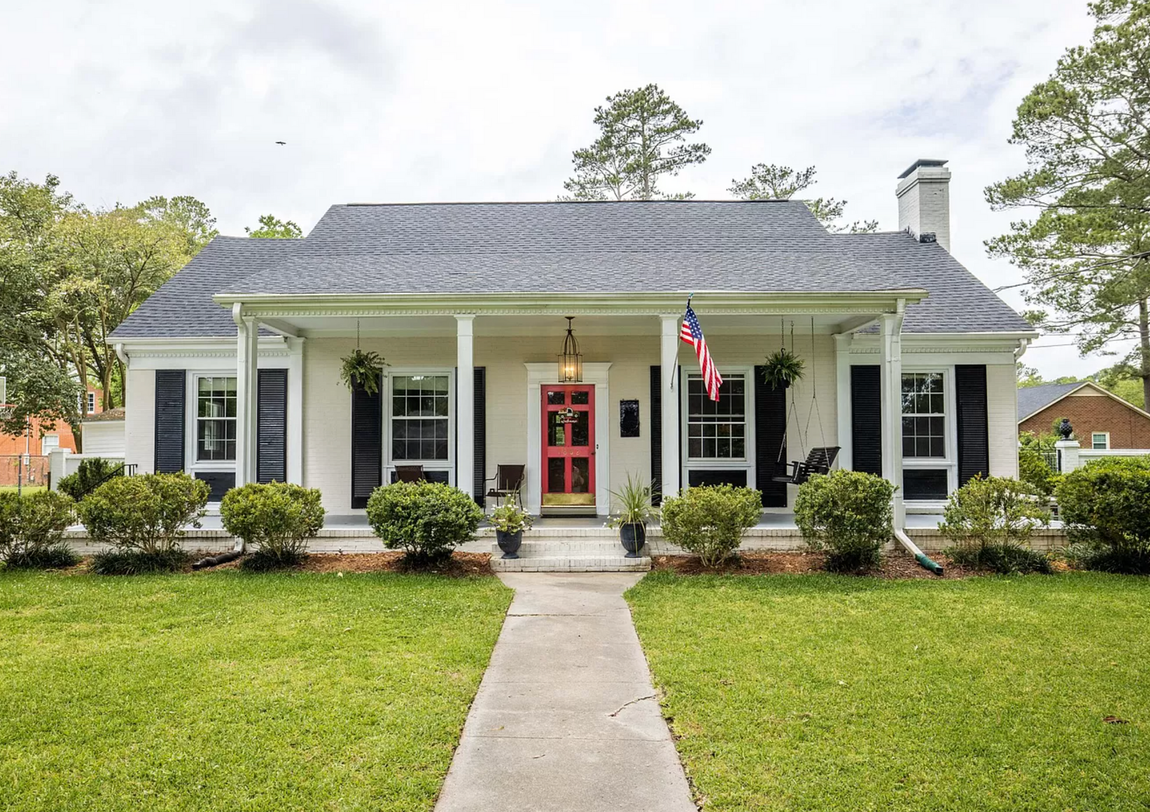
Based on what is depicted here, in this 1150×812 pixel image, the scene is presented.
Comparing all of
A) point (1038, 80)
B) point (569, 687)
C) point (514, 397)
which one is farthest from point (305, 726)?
point (1038, 80)

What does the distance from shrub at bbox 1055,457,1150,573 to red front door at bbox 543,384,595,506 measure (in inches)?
235

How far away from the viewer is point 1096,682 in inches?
166

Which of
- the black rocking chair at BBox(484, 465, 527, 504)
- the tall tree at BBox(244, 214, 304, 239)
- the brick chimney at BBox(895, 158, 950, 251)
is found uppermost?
the tall tree at BBox(244, 214, 304, 239)

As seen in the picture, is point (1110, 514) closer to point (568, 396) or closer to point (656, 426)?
point (656, 426)

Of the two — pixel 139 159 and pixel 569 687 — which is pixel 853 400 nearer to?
pixel 569 687

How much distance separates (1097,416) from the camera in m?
28.4

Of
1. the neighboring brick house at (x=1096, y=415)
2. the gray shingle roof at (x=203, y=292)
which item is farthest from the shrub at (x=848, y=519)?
the neighboring brick house at (x=1096, y=415)

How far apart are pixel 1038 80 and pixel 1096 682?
16.6 m

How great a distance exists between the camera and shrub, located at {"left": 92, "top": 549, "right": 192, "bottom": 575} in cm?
752

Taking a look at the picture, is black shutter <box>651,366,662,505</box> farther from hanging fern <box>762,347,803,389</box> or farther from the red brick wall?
the red brick wall

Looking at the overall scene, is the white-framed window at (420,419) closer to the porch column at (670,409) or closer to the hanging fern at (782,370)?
the porch column at (670,409)

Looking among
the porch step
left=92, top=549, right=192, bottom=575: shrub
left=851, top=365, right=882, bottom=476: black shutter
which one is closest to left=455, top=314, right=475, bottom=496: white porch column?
the porch step

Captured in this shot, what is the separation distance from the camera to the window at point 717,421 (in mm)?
10234

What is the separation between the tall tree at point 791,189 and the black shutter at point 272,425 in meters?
20.2
